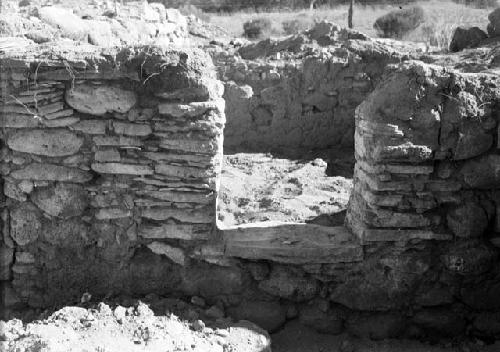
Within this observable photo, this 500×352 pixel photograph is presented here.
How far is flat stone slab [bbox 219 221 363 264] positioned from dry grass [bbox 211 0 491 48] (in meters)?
8.19

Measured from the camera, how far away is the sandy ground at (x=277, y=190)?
5.34 m

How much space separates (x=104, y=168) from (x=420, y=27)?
12553 millimetres

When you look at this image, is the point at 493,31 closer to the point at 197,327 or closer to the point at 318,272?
the point at 318,272

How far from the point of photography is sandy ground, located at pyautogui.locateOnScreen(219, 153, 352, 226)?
210 inches

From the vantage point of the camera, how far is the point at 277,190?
6352mm

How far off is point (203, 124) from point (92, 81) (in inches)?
29.9

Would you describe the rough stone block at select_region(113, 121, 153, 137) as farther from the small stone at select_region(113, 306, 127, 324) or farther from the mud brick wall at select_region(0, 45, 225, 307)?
the small stone at select_region(113, 306, 127, 324)

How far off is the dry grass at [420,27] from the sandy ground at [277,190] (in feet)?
18.0

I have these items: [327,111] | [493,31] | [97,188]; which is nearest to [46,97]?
[97,188]

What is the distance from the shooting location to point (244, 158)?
7.70m

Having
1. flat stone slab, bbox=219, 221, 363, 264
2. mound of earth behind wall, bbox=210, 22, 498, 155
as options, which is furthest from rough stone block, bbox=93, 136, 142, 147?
mound of earth behind wall, bbox=210, 22, 498, 155

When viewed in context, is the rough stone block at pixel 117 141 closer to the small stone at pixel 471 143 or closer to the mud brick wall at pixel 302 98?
the small stone at pixel 471 143

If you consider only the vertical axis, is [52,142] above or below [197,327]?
above

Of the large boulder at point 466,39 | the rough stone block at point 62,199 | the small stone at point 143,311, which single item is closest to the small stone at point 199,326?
the small stone at point 143,311
